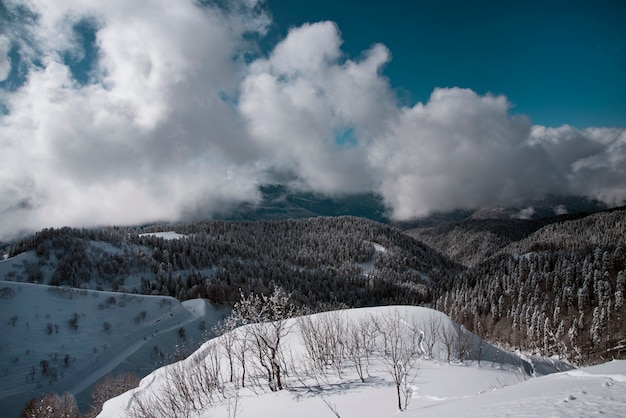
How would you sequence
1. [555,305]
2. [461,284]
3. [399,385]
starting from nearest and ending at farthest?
[399,385], [555,305], [461,284]

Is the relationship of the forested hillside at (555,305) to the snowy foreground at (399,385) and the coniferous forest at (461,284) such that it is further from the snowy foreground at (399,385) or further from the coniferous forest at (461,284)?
the snowy foreground at (399,385)

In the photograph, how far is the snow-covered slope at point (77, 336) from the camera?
245 feet

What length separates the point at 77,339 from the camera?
288ft

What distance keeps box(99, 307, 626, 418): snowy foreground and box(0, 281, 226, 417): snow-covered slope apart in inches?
2126

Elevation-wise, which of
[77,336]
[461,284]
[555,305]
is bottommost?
[555,305]

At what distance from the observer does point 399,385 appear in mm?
18000

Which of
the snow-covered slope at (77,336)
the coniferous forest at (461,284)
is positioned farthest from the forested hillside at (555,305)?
the snow-covered slope at (77,336)

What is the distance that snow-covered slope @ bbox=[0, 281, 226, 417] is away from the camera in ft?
245

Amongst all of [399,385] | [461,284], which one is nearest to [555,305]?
[461,284]

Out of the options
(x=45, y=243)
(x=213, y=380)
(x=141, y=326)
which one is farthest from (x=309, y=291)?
(x=213, y=380)

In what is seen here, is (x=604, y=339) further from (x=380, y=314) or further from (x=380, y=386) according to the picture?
(x=380, y=386)

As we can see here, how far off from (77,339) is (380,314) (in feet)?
299

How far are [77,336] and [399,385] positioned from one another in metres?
103

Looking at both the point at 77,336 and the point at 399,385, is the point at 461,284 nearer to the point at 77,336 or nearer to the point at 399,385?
the point at 77,336
